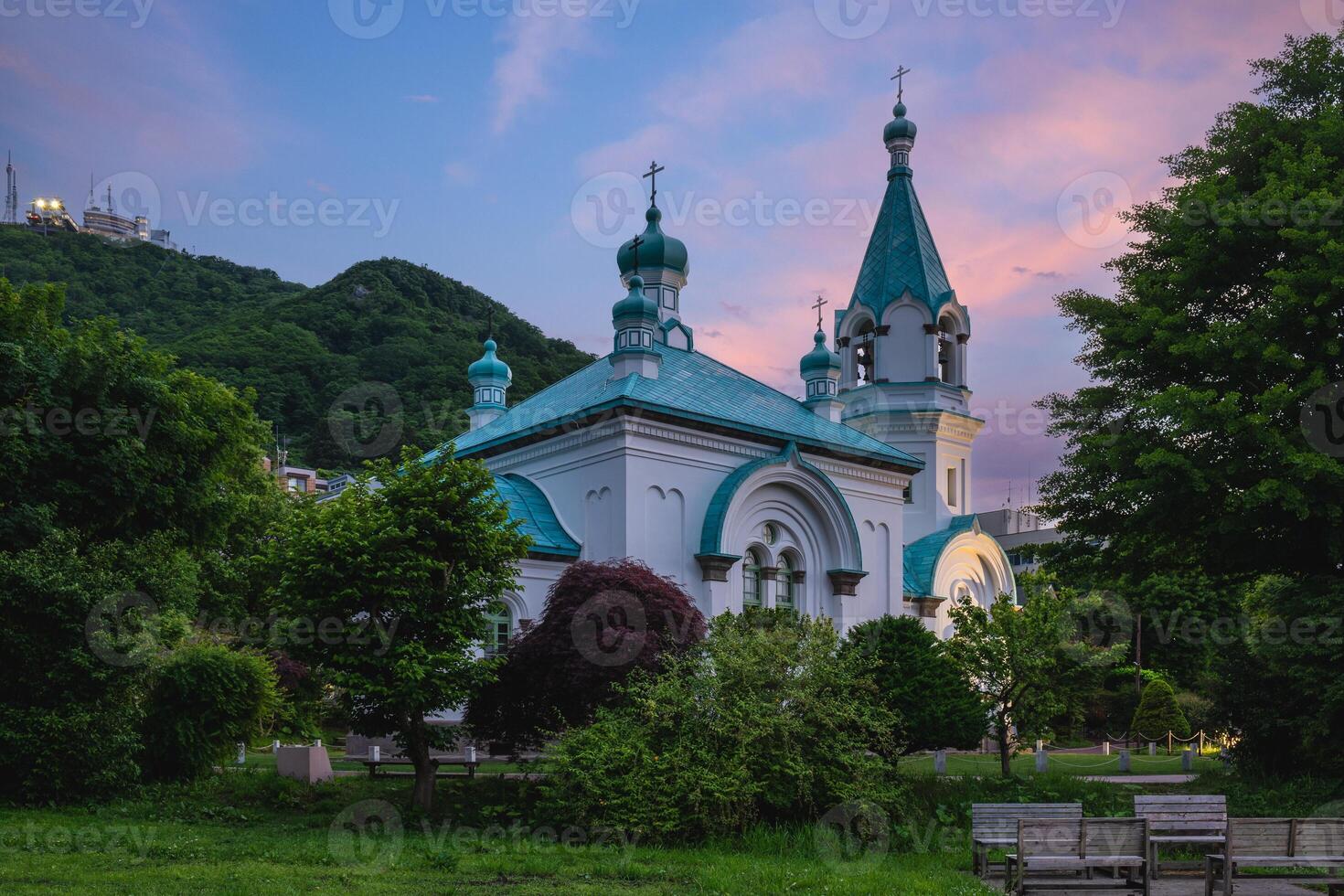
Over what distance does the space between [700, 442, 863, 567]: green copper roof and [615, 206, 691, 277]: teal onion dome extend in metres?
7.38

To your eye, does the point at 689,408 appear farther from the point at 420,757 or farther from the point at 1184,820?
the point at 1184,820

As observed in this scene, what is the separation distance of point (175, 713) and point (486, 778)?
4.87m

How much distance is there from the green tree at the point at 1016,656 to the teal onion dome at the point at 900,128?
Answer: 1981 centimetres

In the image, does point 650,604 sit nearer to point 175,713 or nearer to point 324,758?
point 324,758

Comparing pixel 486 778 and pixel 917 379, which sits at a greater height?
pixel 917 379

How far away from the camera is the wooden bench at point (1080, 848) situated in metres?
10.7

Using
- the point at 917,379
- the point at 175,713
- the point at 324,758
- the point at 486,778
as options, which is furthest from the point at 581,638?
the point at 917,379

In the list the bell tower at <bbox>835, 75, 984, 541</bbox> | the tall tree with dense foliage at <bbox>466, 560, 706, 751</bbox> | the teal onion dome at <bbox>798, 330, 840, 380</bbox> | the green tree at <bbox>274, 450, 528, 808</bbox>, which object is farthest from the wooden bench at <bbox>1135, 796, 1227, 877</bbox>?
the bell tower at <bbox>835, 75, 984, 541</bbox>

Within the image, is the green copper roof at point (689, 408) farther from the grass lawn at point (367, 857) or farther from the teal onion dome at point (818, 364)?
the grass lawn at point (367, 857)

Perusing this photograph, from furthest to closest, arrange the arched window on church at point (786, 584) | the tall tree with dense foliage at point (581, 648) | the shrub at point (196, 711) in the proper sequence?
the arched window on church at point (786, 584), the shrub at point (196, 711), the tall tree with dense foliage at point (581, 648)

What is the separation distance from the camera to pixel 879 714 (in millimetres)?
16453

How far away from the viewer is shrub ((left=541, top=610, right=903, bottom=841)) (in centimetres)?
1402

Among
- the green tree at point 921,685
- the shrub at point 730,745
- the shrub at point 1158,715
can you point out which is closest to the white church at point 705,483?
the green tree at point 921,685

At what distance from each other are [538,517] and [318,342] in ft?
120
